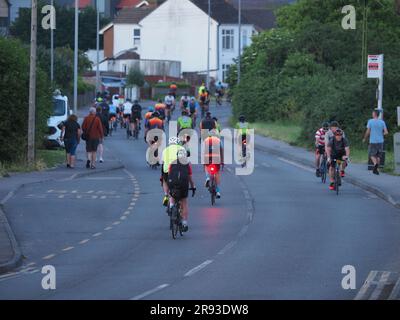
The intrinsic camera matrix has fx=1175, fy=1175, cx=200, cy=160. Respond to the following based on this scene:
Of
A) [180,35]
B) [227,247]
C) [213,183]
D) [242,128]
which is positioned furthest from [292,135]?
[180,35]

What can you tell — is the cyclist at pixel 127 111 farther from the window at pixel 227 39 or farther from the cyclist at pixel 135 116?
the window at pixel 227 39

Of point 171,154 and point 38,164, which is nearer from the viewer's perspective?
point 171,154

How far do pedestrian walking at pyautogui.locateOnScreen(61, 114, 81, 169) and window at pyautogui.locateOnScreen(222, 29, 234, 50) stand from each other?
229 ft

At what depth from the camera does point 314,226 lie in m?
22.6

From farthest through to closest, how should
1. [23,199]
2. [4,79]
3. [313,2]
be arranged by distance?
[313,2] → [4,79] → [23,199]

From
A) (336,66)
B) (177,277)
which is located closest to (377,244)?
(177,277)

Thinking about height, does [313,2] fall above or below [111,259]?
above

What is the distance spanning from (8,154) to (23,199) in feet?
29.4

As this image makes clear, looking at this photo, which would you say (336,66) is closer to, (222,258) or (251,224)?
(251,224)

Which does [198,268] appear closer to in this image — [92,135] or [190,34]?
[92,135]

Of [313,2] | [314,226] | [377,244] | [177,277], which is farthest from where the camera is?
[313,2]

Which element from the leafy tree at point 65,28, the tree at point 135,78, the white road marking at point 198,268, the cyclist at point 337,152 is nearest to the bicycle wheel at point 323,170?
the cyclist at point 337,152

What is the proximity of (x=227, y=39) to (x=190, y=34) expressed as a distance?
11.1 ft

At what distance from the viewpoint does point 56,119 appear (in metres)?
45.1
